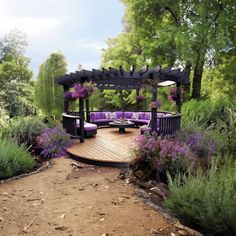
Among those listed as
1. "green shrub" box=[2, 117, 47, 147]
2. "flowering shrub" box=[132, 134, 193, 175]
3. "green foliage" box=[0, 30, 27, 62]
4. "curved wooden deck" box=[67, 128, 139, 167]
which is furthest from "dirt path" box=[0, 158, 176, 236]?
"green foliage" box=[0, 30, 27, 62]

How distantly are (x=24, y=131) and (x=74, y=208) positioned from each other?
4.63 meters

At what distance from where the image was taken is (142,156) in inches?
199

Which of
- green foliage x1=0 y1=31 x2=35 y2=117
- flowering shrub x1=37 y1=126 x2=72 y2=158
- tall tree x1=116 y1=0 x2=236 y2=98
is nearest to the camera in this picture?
flowering shrub x1=37 y1=126 x2=72 y2=158

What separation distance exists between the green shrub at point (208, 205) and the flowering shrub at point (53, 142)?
15.1 ft

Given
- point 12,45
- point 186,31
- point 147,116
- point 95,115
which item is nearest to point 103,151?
point 95,115

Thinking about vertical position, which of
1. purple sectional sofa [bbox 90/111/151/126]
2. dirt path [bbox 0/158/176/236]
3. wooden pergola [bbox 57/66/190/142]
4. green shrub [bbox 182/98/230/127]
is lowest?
dirt path [bbox 0/158/176/236]

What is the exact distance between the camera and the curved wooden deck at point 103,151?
6.10m

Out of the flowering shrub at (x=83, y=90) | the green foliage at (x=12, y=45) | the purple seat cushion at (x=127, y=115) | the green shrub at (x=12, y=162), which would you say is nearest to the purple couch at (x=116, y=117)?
the purple seat cushion at (x=127, y=115)

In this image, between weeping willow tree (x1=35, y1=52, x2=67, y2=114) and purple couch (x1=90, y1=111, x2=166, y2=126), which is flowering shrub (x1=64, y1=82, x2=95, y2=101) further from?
weeping willow tree (x1=35, y1=52, x2=67, y2=114)

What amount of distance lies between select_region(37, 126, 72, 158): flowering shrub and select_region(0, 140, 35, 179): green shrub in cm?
107

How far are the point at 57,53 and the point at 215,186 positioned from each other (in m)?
21.3

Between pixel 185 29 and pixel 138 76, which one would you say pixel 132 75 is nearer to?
pixel 138 76

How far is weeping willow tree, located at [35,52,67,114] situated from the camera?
72.8 feet

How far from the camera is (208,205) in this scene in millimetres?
2715
